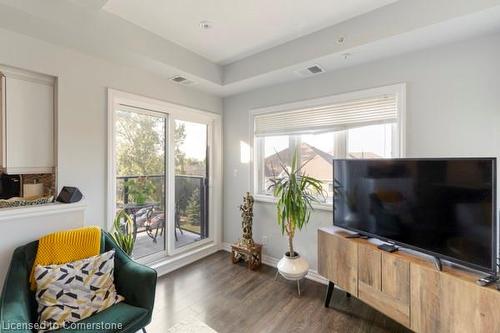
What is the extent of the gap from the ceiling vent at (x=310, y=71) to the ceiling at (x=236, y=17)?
0.35 metres

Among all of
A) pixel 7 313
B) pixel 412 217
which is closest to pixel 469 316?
pixel 412 217

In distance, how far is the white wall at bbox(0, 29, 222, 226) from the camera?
6.79ft

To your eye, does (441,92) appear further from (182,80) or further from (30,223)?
(30,223)

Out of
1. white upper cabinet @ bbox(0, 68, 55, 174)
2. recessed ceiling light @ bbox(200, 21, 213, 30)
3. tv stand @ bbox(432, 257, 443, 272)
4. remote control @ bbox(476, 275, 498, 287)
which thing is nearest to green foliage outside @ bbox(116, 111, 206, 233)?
white upper cabinet @ bbox(0, 68, 55, 174)

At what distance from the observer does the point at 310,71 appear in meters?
2.80

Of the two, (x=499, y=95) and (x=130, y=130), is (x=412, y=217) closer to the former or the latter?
(x=499, y=95)

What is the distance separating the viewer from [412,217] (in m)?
1.86

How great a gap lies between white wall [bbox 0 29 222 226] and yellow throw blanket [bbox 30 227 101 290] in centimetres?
64

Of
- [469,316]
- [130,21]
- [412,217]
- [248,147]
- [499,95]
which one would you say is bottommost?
[469,316]

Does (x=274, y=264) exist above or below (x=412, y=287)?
below

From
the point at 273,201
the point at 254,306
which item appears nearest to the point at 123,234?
the point at 254,306

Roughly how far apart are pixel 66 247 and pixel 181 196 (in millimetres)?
1719

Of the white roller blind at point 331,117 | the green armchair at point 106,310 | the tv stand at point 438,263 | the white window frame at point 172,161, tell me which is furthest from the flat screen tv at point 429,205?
the white window frame at point 172,161

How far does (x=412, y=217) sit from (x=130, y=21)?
2.99m
